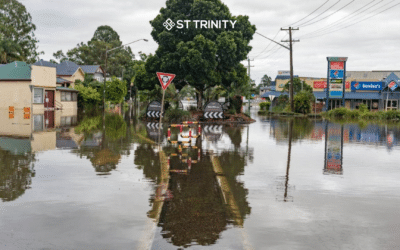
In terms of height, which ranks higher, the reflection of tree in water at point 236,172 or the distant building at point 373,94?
the distant building at point 373,94

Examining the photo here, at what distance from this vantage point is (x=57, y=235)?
20.1 feet

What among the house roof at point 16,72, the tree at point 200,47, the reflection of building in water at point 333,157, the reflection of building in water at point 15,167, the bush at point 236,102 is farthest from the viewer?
the house roof at point 16,72

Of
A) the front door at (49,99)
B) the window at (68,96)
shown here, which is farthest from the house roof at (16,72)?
the window at (68,96)

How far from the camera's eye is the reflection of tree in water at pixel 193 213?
6220 millimetres

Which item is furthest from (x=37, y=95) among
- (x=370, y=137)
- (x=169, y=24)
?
(x=370, y=137)

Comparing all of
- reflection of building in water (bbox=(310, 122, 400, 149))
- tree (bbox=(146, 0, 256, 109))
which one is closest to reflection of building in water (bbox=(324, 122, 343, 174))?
reflection of building in water (bbox=(310, 122, 400, 149))

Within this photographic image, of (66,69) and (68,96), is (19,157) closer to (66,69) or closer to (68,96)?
(68,96)

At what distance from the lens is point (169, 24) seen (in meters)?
38.1

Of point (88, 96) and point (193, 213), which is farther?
point (88, 96)

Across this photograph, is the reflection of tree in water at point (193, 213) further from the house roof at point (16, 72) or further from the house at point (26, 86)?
the house roof at point (16, 72)

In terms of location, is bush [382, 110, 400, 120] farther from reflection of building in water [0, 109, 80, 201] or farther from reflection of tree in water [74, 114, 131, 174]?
reflection of building in water [0, 109, 80, 201]

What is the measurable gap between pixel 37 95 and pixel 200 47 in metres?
23.8

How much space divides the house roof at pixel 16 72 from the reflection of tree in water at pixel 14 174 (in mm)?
37347

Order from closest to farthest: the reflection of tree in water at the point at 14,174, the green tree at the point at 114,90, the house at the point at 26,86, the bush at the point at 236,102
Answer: the reflection of tree in water at the point at 14,174, the bush at the point at 236,102, the house at the point at 26,86, the green tree at the point at 114,90
